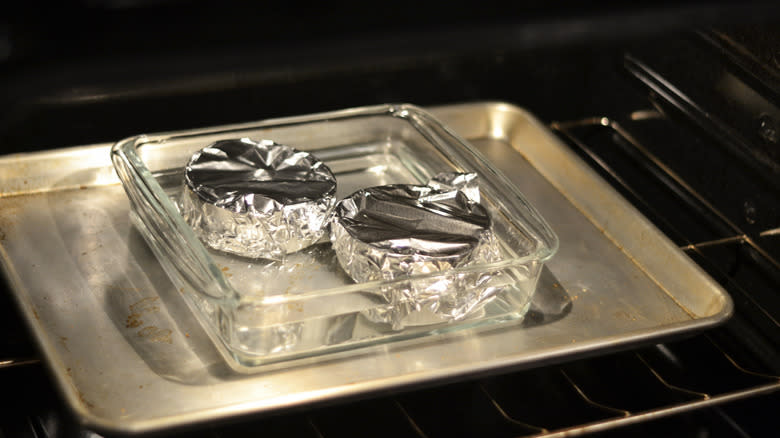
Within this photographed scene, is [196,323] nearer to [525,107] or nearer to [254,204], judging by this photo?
[254,204]

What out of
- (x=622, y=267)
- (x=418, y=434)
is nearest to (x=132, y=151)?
(x=418, y=434)

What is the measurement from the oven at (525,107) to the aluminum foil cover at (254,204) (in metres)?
0.09

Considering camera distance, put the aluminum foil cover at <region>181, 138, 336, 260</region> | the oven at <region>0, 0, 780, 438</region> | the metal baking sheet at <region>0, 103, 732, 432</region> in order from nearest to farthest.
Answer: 1. the oven at <region>0, 0, 780, 438</region>
2. the metal baking sheet at <region>0, 103, 732, 432</region>
3. the aluminum foil cover at <region>181, 138, 336, 260</region>

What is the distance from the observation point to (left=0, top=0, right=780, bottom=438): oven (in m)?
0.41

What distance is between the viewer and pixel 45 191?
1000 millimetres

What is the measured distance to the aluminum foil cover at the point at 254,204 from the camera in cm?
85

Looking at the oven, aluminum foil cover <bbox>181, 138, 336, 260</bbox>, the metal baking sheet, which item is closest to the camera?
the oven

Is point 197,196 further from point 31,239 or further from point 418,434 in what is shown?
point 418,434

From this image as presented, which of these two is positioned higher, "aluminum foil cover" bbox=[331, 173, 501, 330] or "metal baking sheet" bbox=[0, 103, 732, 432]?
"aluminum foil cover" bbox=[331, 173, 501, 330]

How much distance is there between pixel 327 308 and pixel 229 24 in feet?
1.29

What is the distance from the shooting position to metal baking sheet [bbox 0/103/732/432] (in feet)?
2.41

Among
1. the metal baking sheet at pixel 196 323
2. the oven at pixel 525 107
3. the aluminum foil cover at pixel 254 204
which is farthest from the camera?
the aluminum foil cover at pixel 254 204

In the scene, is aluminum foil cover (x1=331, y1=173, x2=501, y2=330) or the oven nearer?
the oven

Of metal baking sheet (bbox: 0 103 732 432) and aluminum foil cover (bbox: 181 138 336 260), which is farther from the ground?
aluminum foil cover (bbox: 181 138 336 260)
